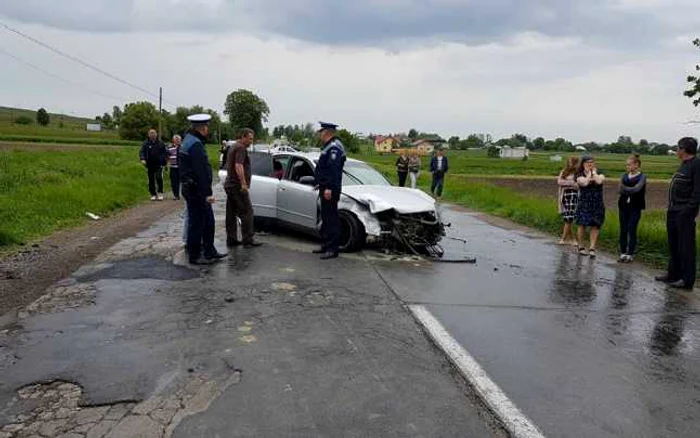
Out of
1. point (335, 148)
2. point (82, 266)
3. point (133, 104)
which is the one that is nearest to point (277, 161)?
point (335, 148)

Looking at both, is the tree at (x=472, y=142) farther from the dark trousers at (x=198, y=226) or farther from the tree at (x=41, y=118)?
the dark trousers at (x=198, y=226)

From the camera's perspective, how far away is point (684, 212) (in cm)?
797

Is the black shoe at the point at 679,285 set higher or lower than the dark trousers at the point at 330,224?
lower

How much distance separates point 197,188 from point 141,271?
4.25 feet

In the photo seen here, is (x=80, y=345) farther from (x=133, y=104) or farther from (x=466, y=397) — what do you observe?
(x=133, y=104)

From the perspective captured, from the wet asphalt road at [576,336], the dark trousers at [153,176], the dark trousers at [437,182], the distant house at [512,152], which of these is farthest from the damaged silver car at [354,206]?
the distant house at [512,152]

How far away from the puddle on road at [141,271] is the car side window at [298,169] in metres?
3.02

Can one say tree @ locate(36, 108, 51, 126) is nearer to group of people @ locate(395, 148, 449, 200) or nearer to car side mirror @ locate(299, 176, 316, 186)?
group of people @ locate(395, 148, 449, 200)

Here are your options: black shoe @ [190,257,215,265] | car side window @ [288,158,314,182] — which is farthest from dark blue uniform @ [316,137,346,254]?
black shoe @ [190,257,215,265]

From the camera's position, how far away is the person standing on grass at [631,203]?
971 centimetres

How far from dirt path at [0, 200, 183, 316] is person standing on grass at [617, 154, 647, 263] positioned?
8130mm

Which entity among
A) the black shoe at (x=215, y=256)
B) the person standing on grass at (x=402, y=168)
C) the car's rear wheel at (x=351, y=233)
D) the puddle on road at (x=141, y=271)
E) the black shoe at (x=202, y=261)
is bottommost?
the puddle on road at (x=141, y=271)

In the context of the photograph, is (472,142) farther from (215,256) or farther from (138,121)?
(215,256)

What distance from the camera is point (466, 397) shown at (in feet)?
13.5
